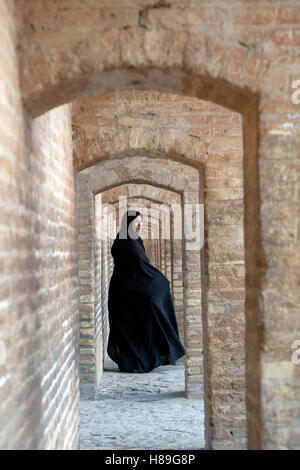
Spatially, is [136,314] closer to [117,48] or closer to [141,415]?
[141,415]

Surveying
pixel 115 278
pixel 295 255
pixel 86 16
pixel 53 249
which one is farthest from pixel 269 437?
pixel 115 278

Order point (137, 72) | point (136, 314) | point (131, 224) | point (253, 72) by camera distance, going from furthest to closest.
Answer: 1. point (136, 314)
2. point (131, 224)
3. point (137, 72)
4. point (253, 72)

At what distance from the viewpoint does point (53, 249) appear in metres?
4.21

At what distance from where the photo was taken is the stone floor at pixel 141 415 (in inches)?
244

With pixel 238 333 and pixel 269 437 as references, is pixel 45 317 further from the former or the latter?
pixel 238 333

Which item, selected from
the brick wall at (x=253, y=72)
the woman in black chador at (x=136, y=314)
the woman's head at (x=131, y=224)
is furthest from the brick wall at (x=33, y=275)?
the woman in black chador at (x=136, y=314)

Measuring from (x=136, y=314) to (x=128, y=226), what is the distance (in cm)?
140

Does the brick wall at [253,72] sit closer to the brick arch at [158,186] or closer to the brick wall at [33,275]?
the brick wall at [33,275]

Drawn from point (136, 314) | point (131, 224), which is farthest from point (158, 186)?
point (136, 314)

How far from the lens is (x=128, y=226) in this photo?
9531 millimetres

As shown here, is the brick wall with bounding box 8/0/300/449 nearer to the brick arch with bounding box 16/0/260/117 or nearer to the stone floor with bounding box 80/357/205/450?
the brick arch with bounding box 16/0/260/117

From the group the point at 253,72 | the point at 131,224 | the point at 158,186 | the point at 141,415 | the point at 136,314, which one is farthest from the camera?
the point at 136,314

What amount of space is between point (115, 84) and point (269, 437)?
85.7 inches

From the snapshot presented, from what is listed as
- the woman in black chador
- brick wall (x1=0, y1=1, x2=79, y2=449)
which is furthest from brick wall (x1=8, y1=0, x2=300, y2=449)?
the woman in black chador
